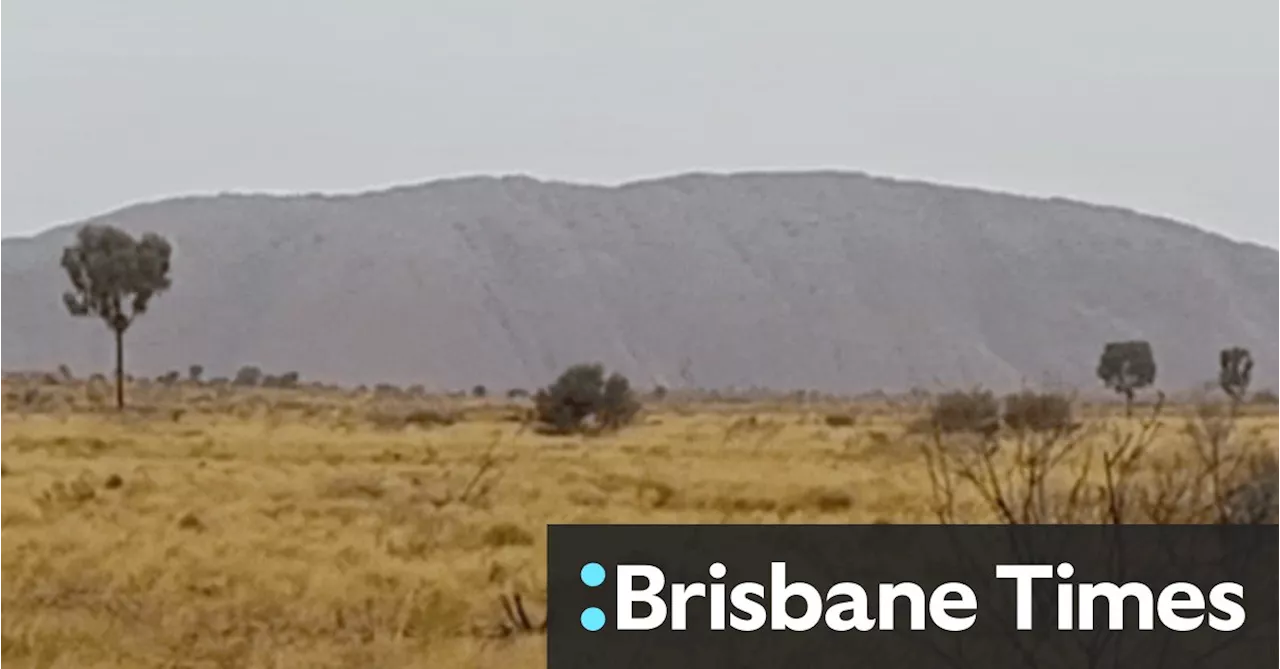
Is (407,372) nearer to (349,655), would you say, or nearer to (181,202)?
(181,202)

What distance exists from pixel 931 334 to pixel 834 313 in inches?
303

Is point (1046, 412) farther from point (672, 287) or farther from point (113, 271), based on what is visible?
point (672, 287)

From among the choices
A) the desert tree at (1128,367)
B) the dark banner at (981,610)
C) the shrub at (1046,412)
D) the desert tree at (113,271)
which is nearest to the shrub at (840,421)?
Result: the desert tree at (1128,367)

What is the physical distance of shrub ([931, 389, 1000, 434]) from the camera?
80.2 ft

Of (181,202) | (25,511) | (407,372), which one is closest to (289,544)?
(25,511)

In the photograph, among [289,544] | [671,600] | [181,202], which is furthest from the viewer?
[181,202]

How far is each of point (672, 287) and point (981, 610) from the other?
369 feet

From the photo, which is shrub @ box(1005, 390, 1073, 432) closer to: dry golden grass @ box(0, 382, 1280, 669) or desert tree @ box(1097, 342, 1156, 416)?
dry golden grass @ box(0, 382, 1280, 669)

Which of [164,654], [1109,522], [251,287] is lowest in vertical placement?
[164,654]

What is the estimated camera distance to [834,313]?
390ft

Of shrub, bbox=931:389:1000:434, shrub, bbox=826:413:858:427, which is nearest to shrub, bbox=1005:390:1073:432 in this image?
A: shrub, bbox=931:389:1000:434

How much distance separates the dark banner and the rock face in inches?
3561

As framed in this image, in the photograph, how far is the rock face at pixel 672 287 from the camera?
11081cm

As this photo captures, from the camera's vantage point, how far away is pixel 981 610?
903cm
